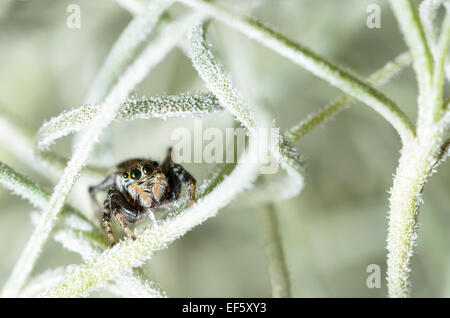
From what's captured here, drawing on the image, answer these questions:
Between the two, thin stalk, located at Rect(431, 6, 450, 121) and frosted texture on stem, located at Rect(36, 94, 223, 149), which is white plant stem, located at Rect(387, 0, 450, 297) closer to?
thin stalk, located at Rect(431, 6, 450, 121)

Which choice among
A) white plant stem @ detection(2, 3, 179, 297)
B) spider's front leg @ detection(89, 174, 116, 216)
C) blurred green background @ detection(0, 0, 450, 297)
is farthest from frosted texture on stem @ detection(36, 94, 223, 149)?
blurred green background @ detection(0, 0, 450, 297)

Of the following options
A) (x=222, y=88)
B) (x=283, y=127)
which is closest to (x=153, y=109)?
(x=222, y=88)

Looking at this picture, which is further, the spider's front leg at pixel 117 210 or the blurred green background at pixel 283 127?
the blurred green background at pixel 283 127

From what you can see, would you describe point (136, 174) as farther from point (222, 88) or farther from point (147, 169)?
point (222, 88)

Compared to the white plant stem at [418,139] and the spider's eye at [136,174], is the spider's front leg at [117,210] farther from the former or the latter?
the white plant stem at [418,139]

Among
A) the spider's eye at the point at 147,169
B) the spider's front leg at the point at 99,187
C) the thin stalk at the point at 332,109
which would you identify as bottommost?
the spider's eye at the point at 147,169

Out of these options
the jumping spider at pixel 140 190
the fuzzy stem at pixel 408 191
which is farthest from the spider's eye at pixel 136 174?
the fuzzy stem at pixel 408 191
